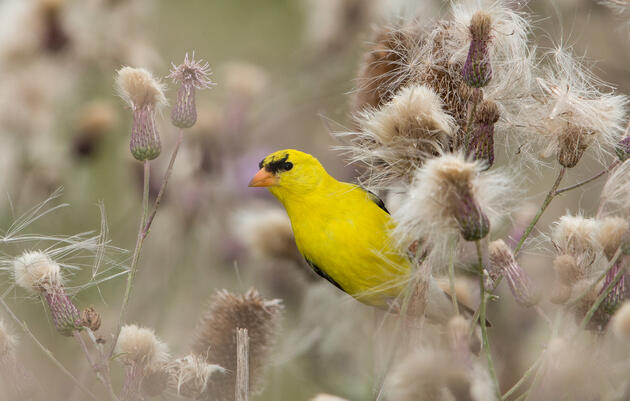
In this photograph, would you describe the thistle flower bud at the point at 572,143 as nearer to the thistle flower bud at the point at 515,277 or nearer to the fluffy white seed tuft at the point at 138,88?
the thistle flower bud at the point at 515,277

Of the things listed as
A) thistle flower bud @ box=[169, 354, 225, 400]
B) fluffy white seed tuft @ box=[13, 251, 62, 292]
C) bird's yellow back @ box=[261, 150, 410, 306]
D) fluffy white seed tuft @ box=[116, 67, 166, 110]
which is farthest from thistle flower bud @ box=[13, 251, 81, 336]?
bird's yellow back @ box=[261, 150, 410, 306]

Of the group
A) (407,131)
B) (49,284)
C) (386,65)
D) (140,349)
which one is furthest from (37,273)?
(386,65)

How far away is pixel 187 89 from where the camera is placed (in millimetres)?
1086

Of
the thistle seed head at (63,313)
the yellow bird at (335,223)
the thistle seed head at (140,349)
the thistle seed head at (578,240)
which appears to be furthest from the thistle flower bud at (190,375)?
→ the thistle seed head at (578,240)

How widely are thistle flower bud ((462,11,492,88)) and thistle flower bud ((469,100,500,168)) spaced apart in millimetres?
40

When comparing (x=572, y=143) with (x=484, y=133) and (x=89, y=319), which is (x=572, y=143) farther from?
(x=89, y=319)

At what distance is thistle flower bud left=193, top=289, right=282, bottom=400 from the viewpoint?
1.28 metres

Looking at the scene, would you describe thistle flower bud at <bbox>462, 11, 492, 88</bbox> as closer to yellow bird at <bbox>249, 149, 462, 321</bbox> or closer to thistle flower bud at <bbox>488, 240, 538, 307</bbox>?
thistle flower bud at <bbox>488, 240, 538, 307</bbox>

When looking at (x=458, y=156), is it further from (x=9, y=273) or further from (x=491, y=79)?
(x=9, y=273)

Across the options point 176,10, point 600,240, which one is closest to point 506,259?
point 600,240

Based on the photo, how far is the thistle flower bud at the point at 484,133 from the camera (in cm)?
104

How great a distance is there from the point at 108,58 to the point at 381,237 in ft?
4.25

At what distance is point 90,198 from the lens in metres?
2.25

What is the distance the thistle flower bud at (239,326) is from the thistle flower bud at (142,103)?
337 mm
